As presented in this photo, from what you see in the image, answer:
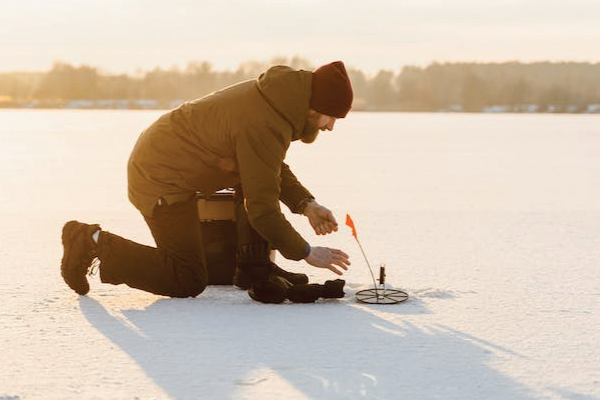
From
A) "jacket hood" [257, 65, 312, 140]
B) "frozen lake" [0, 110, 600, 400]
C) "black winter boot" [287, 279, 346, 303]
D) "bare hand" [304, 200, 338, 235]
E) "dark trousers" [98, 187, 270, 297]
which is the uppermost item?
"jacket hood" [257, 65, 312, 140]

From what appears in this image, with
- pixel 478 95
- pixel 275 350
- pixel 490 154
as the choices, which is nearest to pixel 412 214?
pixel 275 350

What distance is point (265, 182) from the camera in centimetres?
368

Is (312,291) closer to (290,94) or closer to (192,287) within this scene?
(192,287)

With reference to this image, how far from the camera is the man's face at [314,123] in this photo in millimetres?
3797

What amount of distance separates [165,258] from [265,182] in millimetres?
717

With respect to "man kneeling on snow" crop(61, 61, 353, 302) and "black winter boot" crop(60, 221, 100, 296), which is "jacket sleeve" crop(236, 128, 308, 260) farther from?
"black winter boot" crop(60, 221, 100, 296)

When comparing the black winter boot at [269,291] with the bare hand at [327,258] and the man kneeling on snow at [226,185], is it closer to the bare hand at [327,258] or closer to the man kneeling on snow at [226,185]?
the man kneeling on snow at [226,185]

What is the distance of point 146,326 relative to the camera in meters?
3.59

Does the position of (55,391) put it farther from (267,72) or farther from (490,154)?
(490,154)

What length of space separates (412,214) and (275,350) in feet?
14.5

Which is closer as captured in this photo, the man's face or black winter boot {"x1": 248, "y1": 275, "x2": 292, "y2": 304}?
the man's face

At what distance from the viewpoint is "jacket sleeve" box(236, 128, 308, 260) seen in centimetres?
368

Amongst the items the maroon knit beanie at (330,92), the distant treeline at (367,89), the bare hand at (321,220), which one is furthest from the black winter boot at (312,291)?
the distant treeline at (367,89)

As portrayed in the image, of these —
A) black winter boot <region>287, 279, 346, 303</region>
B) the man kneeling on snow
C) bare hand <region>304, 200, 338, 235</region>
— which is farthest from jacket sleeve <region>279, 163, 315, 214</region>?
black winter boot <region>287, 279, 346, 303</region>
